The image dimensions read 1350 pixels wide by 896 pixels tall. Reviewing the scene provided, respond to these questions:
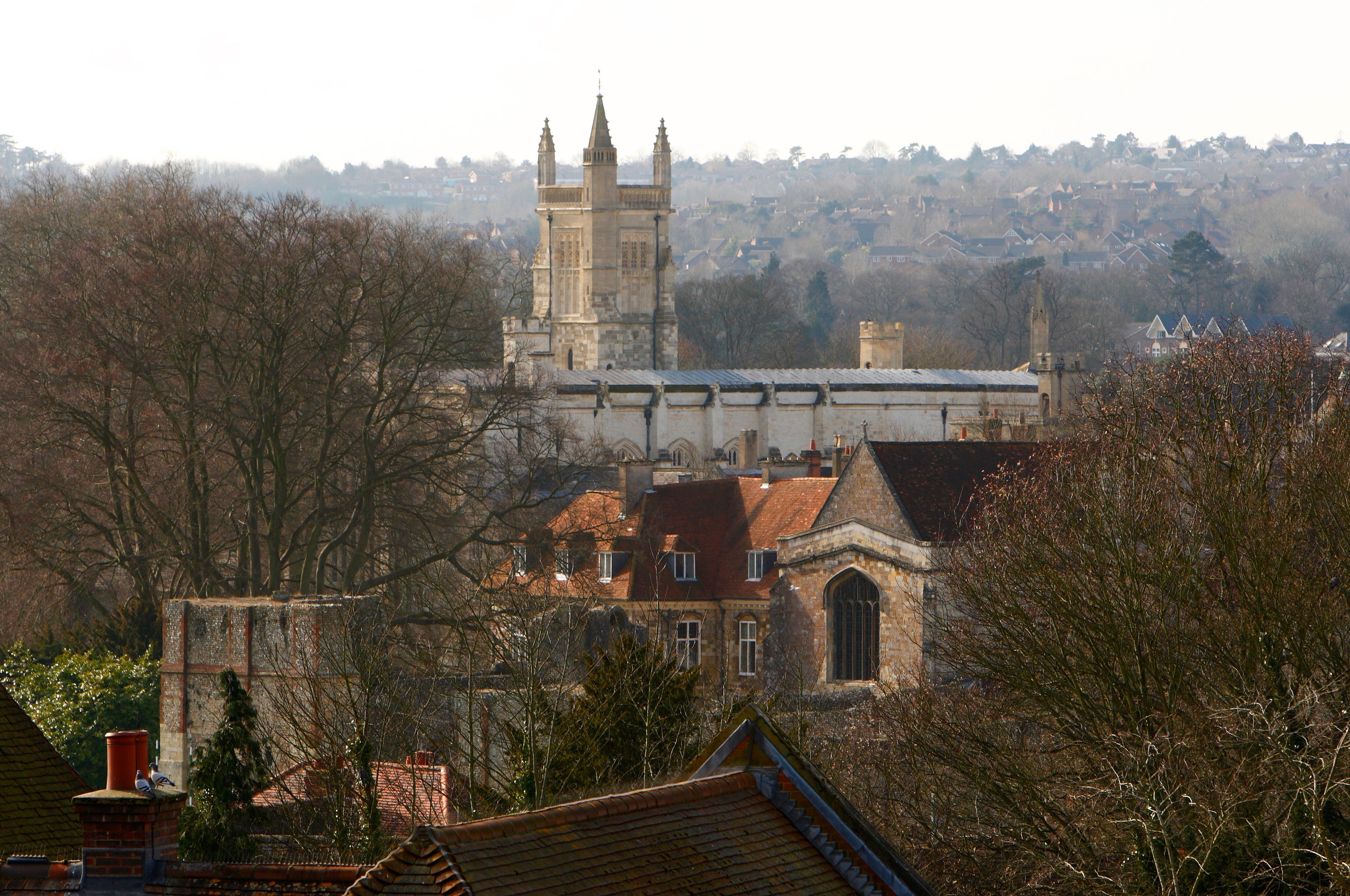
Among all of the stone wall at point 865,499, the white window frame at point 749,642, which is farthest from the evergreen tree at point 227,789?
the white window frame at point 749,642

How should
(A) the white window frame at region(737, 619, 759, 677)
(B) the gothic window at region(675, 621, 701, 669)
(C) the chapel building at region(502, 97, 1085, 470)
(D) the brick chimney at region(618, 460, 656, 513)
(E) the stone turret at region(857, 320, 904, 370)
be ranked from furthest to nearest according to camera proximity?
(E) the stone turret at region(857, 320, 904, 370)
(C) the chapel building at region(502, 97, 1085, 470)
(D) the brick chimney at region(618, 460, 656, 513)
(A) the white window frame at region(737, 619, 759, 677)
(B) the gothic window at region(675, 621, 701, 669)

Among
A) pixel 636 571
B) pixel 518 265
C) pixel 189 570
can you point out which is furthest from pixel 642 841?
pixel 518 265

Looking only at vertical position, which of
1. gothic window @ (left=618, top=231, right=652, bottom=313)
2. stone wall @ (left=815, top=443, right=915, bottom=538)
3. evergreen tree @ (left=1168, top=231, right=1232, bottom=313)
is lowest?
stone wall @ (left=815, top=443, right=915, bottom=538)

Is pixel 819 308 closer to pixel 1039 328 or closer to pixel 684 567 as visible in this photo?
pixel 1039 328

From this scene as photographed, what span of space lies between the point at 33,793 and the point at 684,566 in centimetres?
3103

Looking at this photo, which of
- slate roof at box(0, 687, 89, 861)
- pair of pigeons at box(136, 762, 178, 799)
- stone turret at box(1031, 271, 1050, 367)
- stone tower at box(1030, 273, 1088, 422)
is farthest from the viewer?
stone turret at box(1031, 271, 1050, 367)

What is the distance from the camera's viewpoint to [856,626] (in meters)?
41.5

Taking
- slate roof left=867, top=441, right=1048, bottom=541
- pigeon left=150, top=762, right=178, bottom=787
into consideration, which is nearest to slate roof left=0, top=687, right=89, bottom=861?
pigeon left=150, top=762, right=178, bottom=787

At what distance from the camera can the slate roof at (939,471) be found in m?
39.8

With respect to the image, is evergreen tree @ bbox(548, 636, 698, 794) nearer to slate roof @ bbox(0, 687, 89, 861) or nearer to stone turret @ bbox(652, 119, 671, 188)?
slate roof @ bbox(0, 687, 89, 861)

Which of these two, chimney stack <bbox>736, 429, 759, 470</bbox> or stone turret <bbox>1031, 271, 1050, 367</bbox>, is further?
stone turret <bbox>1031, 271, 1050, 367</bbox>

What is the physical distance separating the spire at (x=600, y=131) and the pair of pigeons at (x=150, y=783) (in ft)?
259

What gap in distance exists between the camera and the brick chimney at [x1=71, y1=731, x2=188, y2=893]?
9.53 meters

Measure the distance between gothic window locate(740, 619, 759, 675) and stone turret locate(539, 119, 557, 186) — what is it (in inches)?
1928
